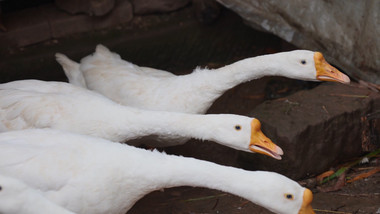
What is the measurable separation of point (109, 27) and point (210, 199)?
3097 millimetres

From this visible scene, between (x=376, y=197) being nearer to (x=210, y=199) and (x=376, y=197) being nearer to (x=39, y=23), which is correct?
(x=210, y=199)

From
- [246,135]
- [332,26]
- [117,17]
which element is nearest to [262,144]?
[246,135]

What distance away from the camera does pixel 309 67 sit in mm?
4664

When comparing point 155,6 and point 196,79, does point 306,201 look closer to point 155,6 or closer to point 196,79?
point 196,79

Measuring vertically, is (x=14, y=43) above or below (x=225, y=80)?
below

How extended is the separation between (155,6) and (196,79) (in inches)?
104

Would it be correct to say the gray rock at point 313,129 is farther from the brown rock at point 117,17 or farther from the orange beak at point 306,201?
the brown rock at point 117,17

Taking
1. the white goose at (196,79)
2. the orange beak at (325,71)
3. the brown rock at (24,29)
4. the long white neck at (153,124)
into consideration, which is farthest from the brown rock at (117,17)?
the orange beak at (325,71)

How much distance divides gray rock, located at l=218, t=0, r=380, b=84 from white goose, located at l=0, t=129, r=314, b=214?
7.65ft

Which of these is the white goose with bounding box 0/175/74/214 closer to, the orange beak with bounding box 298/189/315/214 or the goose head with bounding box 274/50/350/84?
the orange beak with bounding box 298/189/315/214

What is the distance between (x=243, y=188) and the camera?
379cm

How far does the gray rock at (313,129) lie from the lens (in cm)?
497

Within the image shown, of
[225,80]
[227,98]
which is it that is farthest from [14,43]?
[225,80]

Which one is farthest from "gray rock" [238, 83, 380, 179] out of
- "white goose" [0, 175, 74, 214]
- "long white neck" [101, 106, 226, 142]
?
"white goose" [0, 175, 74, 214]
